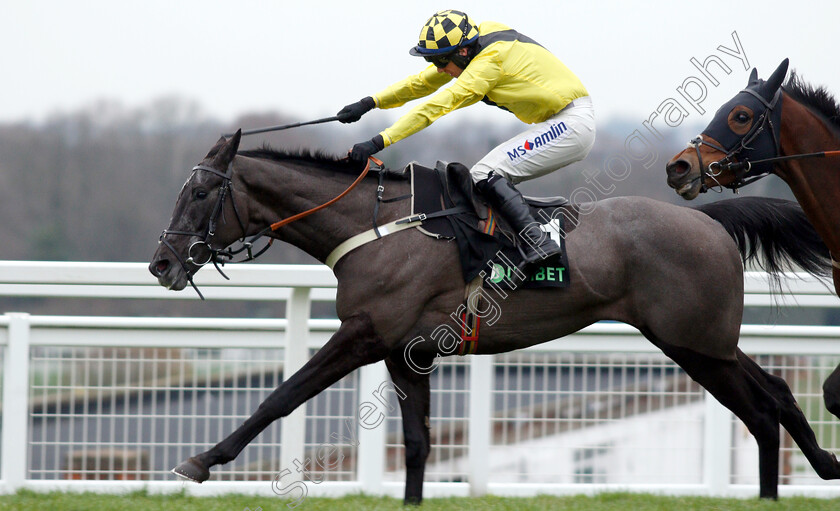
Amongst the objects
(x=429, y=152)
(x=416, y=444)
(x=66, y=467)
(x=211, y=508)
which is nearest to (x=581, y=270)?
(x=416, y=444)

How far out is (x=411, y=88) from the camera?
4387mm

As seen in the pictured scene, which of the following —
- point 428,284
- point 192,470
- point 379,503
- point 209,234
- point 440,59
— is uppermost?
point 440,59

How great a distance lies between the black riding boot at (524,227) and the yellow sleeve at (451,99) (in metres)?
0.37

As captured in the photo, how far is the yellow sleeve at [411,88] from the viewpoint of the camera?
4367 mm

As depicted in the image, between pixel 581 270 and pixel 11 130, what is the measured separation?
132 feet

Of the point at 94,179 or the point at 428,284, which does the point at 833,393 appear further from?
the point at 94,179

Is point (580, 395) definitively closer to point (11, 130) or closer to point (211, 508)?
point (211, 508)

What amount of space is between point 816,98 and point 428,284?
1.85 metres

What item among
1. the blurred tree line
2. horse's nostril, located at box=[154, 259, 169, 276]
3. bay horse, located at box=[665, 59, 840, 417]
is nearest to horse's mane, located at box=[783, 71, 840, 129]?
bay horse, located at box=[665, 59, 840, 417]

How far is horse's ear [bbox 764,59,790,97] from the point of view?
392 centimetres

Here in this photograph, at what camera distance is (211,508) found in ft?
13.2

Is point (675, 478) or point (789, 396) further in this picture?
point (675, 478)

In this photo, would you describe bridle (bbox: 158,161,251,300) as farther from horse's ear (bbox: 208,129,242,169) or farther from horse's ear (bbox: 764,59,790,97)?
horse's ear (bbox: 764,59,790,97)

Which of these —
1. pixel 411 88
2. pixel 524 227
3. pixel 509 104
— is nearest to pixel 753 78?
pixel 509 104
